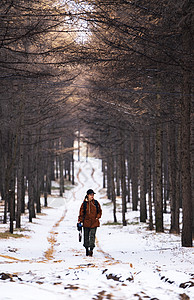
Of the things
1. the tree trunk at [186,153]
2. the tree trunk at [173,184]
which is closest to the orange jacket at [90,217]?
the tree trunk at [186,153]

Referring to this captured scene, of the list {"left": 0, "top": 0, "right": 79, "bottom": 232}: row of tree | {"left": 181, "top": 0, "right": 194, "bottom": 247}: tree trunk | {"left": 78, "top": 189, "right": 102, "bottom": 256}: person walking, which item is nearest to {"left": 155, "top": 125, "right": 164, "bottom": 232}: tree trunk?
{"left": 0, "top": 0, "right": 79, "bottom": 232}: row of tree

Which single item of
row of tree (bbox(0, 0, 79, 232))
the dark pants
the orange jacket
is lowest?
the dark pants

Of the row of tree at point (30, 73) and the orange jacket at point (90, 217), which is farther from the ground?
the row of tree at point (30, 73)

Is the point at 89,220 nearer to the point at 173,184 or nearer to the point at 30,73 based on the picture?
the point at 30,73

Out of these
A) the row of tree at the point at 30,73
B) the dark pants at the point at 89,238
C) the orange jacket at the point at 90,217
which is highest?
the row of tree at the point at 30,73

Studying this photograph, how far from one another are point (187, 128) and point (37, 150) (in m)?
17.3

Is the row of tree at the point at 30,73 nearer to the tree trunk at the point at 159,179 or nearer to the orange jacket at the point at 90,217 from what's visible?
the orange jacket at the point at 90,217

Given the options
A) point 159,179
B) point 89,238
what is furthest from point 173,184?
point 89,238

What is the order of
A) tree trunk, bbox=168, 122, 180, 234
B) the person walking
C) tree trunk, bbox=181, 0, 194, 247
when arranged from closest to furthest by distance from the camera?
1. the person walking
2. tree trunk, bbox=181, 0, 194, 247
3. tree trunk, bbox=168, 122, 180, 234

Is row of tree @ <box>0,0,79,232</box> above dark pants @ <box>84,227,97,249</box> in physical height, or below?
above

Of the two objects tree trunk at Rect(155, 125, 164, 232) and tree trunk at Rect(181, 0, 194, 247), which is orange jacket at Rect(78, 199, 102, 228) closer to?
tree trunk at Rect(181, 0, 194, 247)

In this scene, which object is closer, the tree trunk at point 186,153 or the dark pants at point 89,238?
the dark pants at point 89,238

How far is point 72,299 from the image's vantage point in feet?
15.4

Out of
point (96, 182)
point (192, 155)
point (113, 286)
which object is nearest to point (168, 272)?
point (113, 286)
